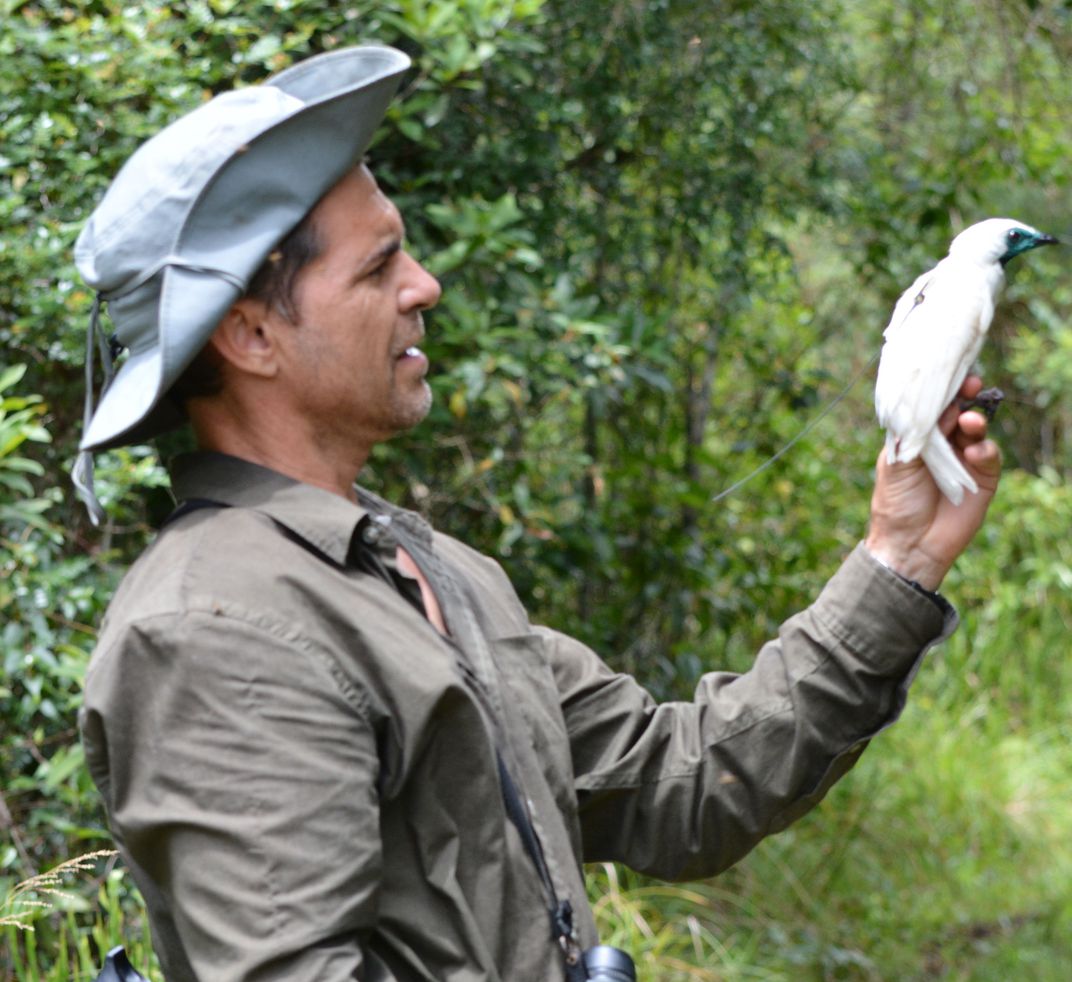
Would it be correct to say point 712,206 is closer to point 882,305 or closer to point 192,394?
point 882,305

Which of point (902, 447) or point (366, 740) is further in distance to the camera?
point (902, 447)

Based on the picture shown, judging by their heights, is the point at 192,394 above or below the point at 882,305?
above

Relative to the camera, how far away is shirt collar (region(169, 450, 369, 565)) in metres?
1.75

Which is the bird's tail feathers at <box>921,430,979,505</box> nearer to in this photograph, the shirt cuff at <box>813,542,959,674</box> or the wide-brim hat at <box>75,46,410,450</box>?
the shirt cuff at <box>813,542,959,674</box>

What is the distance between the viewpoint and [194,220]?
1.74 meters

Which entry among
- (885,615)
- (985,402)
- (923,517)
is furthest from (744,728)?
(985,402)

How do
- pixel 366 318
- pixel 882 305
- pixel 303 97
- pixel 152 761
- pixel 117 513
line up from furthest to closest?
pixel 882 305 → pixel 117 513 → pixel 303 97 → pixel 366 318 → pixel 152 761

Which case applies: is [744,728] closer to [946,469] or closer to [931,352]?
[946,469]

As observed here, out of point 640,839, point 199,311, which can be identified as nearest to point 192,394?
point 199,311

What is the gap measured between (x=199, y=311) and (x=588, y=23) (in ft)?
9.17

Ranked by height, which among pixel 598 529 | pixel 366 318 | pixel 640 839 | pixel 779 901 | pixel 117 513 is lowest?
pixel 779 901

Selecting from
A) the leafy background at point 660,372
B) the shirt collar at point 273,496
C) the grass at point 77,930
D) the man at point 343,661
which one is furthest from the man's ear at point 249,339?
the grass at point 77,930

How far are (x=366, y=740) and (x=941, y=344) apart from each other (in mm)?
801

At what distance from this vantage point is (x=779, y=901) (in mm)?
4684
